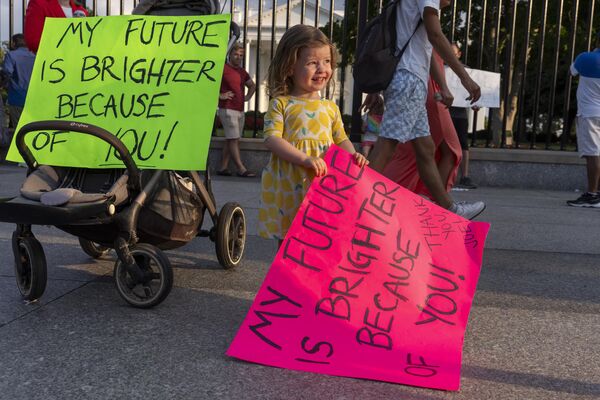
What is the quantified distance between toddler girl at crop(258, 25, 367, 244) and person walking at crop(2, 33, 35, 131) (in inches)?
248

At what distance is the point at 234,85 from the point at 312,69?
612 centimetres

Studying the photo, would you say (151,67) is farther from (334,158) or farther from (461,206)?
(461,206)

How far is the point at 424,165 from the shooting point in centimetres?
456

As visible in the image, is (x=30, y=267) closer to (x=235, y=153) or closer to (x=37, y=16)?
(x=37, y=16)

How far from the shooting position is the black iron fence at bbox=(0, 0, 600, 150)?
870cm

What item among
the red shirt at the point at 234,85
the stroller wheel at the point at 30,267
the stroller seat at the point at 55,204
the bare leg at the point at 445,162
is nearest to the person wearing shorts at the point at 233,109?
the red shirt at the point at 234,85

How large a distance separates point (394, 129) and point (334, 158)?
1639mm

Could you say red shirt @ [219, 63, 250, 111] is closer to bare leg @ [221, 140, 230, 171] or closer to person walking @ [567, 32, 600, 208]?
bare leg @ [221, 140, 230, 171]

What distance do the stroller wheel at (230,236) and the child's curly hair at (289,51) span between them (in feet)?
2.69

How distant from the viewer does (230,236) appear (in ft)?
12.9

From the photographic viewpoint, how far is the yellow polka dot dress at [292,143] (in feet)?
10.3

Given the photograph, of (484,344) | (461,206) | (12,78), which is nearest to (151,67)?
(484,344)

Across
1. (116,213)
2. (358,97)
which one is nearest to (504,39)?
(358,97)

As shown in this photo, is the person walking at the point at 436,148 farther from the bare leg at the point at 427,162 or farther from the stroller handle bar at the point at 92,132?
the stroller handle bar at the point at 92,132
